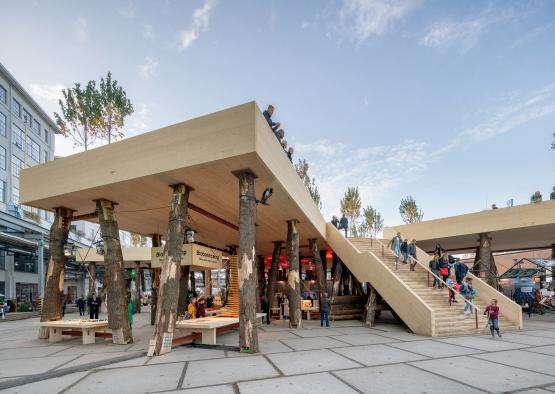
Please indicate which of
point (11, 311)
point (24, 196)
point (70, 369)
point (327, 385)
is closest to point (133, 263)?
point (11, 311)

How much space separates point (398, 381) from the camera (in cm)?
621

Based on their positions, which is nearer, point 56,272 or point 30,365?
point 30,365

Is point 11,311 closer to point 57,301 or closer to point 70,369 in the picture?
point 57,301

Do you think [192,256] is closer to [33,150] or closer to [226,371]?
[226,371]

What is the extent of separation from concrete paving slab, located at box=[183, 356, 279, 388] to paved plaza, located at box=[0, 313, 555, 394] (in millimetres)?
20

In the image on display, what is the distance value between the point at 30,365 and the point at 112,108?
1541cm

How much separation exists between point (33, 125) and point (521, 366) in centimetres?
4952

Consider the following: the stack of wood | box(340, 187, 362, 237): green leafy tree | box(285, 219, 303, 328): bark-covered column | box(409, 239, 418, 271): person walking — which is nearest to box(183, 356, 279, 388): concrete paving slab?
box(285, 219, 303, 328): bark-covered column

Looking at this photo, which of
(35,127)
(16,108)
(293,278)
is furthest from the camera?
(35,127)

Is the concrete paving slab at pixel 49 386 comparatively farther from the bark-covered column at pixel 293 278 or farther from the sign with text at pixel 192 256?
the bark-covered column at pixel 293 278

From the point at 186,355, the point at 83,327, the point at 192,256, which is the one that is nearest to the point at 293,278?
A: the point at 192,256

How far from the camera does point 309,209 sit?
15.4 metres

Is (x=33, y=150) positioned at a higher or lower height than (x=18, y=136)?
lower

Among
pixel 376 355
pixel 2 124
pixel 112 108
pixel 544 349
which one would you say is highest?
pixel 2 124
